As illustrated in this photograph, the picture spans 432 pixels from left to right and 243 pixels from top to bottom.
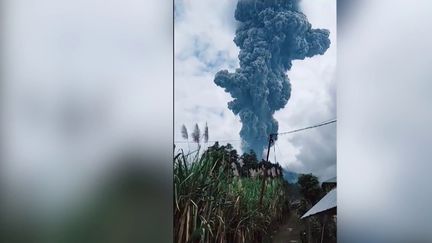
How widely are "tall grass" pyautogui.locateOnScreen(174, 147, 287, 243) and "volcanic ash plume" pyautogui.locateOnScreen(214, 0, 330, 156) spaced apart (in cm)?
16

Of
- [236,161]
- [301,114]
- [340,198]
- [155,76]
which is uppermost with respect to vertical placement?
[155,76]

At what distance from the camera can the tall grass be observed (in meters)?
2.17

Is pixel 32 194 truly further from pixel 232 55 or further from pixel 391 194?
pixel 391 194

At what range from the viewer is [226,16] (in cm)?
219

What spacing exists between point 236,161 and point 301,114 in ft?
1.14

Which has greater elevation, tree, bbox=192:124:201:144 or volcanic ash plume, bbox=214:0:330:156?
volcanic ash plume, bbox=214:0:330:156

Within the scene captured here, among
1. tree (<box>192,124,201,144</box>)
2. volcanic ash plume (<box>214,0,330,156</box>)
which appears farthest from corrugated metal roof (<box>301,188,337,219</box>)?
tree (<box>192,124,201,144</box>)

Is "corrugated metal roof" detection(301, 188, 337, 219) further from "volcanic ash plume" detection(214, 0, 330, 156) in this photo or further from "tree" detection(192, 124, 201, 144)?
"tree" detection(192, 124, 201, 144)

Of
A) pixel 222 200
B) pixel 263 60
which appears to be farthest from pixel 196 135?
pixel 263 60

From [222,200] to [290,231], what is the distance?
12.7 inches

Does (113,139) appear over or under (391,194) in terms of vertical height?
over

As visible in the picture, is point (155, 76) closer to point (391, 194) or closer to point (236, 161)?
point (236, 161)

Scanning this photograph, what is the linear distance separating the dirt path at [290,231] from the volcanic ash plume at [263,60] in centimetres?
33

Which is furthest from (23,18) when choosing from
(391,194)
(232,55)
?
(391,194)
